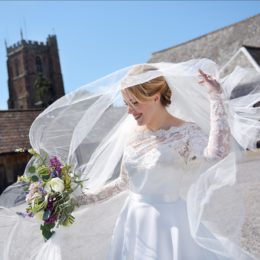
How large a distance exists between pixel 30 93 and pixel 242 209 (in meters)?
80.6

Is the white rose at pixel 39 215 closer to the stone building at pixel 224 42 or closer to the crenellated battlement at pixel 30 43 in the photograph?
the stone building at pixel 224 42

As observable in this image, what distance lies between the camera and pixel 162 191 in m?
2.73

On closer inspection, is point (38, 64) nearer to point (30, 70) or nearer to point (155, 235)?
point (30, 70)

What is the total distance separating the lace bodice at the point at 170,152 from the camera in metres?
2.46

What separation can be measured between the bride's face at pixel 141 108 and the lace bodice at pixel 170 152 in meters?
0.10

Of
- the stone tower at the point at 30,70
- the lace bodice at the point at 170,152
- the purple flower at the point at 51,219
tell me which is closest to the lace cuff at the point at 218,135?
the lace bodice at the point at 170,152

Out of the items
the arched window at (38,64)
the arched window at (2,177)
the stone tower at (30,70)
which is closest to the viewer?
the arched window at (2,177)

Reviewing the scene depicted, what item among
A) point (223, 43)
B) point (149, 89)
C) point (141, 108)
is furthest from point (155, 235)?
point (223, 43)

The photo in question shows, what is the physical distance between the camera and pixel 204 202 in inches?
95.5

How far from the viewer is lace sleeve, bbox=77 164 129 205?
9.91ft

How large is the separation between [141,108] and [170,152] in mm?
365

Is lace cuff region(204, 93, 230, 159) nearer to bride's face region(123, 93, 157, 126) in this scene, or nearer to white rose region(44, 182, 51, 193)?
bride's face region(123, 93, 157, 126)

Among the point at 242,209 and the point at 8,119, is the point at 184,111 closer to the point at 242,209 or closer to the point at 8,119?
the point at 242,209

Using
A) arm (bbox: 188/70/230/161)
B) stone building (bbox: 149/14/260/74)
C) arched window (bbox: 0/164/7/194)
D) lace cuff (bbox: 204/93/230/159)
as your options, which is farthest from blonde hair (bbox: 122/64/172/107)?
stone building (bbox: 149/14/260/74)
